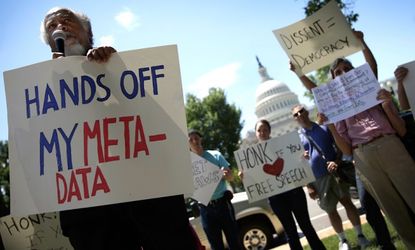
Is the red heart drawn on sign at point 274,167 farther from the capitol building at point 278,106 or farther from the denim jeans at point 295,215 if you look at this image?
the capitol building at point 278,106

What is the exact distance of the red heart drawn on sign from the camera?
5.00 m

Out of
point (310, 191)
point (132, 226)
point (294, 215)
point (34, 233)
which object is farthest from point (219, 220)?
point (132, 226)

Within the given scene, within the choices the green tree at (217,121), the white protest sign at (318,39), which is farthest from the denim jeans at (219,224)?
the green tree at (217,121)

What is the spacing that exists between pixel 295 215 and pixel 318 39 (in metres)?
2.05

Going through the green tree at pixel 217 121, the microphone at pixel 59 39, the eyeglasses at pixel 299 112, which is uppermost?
the green tree at pixel 217 121

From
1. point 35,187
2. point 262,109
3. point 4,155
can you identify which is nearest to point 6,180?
point 4,155

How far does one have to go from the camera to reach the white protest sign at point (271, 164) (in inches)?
191

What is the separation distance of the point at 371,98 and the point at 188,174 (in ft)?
7.32

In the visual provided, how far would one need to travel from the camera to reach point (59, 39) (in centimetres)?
206

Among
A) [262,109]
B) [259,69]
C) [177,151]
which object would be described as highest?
[259,69]

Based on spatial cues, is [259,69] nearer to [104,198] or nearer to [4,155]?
[4,155]

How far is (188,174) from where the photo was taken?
1.88 metres

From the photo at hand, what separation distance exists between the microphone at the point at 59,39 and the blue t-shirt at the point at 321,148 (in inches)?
145

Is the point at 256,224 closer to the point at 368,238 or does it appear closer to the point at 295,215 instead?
the point at 368,238
